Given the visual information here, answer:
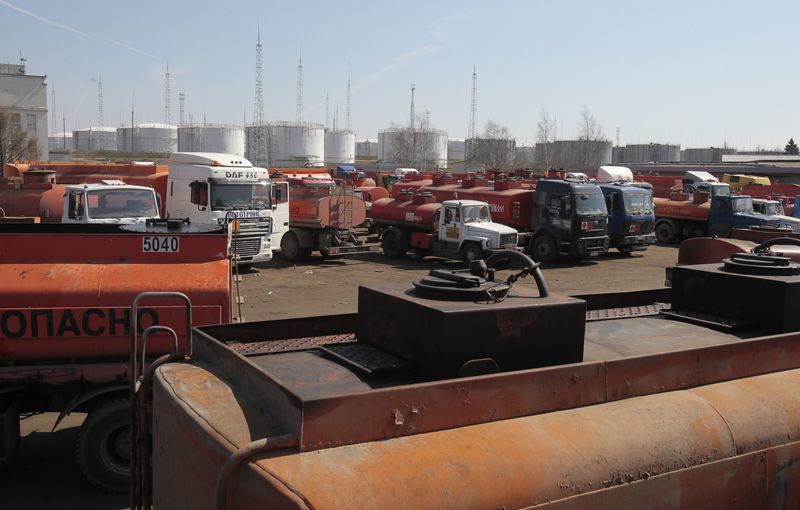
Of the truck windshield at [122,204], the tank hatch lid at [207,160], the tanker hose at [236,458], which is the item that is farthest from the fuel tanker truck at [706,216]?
the tanker hose at [236,458]

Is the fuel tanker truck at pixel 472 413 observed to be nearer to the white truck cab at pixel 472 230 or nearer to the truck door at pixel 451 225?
the white truck cab at pixel 472 230

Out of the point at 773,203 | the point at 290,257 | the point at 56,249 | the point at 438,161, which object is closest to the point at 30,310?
the point at 56,249

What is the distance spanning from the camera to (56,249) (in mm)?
7879

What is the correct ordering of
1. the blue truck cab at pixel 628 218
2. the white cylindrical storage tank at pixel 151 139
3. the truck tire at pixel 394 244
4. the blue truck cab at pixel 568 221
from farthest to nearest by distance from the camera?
the white cylindrical storage tank at pixel 151 139 < the blue truck cab at pixel 628 218 < the truck tire at pixel 394 244 < the blue truck cab at pixel 568 221

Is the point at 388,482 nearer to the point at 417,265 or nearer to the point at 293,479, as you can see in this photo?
the point at 293,479

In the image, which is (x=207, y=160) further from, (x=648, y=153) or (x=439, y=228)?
(x=648, y=153)

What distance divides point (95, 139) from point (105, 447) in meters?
123

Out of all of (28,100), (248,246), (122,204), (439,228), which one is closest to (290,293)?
(248,246)

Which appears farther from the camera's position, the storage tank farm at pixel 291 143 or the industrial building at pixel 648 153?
the industrial building at pixel 648 153

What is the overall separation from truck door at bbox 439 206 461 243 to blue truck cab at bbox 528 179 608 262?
3286 millimetres

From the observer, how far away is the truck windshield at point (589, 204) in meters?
24.0

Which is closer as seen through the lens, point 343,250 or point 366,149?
point 343,250

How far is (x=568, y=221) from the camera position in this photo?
78.6 feet

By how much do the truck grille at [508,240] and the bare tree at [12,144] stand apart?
155ft
